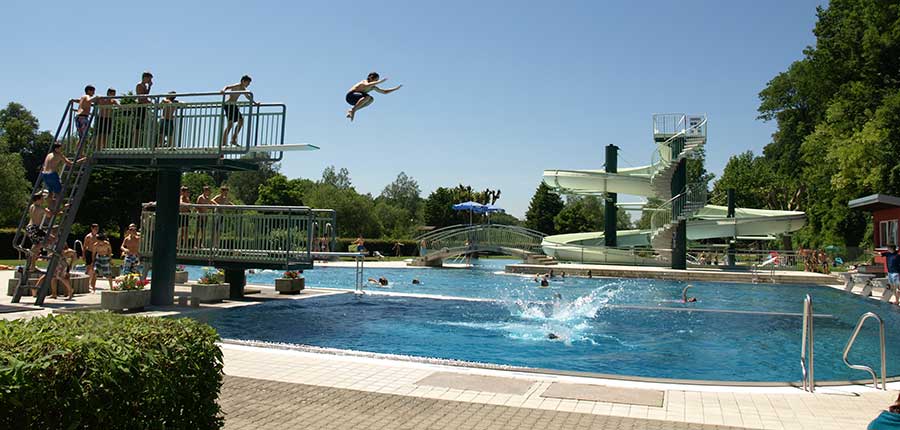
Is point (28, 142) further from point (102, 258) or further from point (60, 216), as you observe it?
point (60, 216)

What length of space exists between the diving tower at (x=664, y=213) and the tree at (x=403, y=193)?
80.2 m

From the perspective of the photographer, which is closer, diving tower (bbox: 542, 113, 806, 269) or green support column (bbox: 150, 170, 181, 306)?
green support column (bbox: 150, 170, 181, 306)

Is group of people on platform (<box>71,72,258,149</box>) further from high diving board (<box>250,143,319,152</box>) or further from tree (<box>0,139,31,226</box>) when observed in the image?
tree (<box>0,139,31,226</box>)

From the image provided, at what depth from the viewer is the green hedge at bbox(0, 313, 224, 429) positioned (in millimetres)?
3166

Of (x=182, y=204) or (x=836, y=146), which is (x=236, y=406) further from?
(x=836, y=146)

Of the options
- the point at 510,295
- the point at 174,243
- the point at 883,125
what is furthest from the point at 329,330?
the point at 883,125

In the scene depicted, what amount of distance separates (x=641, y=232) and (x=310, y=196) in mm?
39795

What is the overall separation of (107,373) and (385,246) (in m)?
50.6

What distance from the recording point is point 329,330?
13195 millimetres

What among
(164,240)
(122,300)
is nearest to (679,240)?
(164,240)

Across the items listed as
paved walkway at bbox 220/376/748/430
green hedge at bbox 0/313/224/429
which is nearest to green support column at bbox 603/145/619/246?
paved walkway at bbox 220/376/748/430

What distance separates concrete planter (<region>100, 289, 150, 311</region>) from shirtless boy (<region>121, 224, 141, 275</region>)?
3332mm

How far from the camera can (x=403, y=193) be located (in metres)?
128

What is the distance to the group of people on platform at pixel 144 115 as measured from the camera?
541 inches
